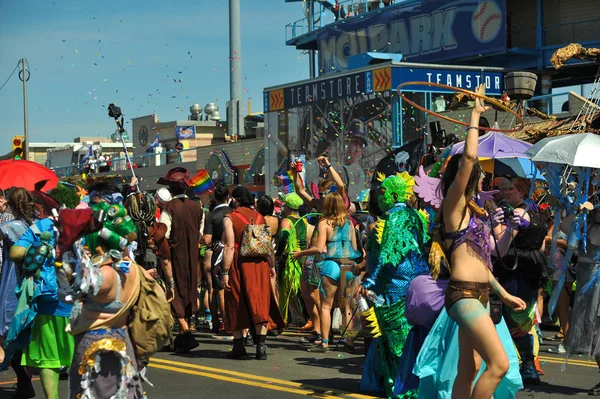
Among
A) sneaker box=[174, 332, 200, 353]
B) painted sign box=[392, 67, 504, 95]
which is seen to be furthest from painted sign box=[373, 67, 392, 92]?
sneaker box=[174, 332, 200, 353]

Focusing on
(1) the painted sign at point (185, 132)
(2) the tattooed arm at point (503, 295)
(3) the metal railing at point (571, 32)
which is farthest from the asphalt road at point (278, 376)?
(1) the painted sign at point (185, 132)

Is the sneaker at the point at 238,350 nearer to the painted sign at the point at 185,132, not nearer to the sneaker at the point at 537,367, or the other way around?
the sneaker at the point at 537,367

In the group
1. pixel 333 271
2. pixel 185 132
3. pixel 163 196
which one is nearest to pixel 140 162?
pixel 185 132

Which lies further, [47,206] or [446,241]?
[47,206]

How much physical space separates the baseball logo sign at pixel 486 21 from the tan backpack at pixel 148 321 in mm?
28863

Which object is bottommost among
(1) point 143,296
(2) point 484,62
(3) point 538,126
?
(1) point 143,296

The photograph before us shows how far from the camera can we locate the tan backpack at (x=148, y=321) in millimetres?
5949

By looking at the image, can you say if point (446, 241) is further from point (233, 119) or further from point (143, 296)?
point (233, 119)

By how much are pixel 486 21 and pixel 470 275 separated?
28666 mm

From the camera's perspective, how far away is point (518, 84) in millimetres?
16266

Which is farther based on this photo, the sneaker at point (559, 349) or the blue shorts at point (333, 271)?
the blue shorts at point (333, 271)

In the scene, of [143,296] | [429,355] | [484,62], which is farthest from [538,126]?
[484,62]

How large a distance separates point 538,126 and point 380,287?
823 cm

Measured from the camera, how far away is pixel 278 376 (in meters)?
9.73
